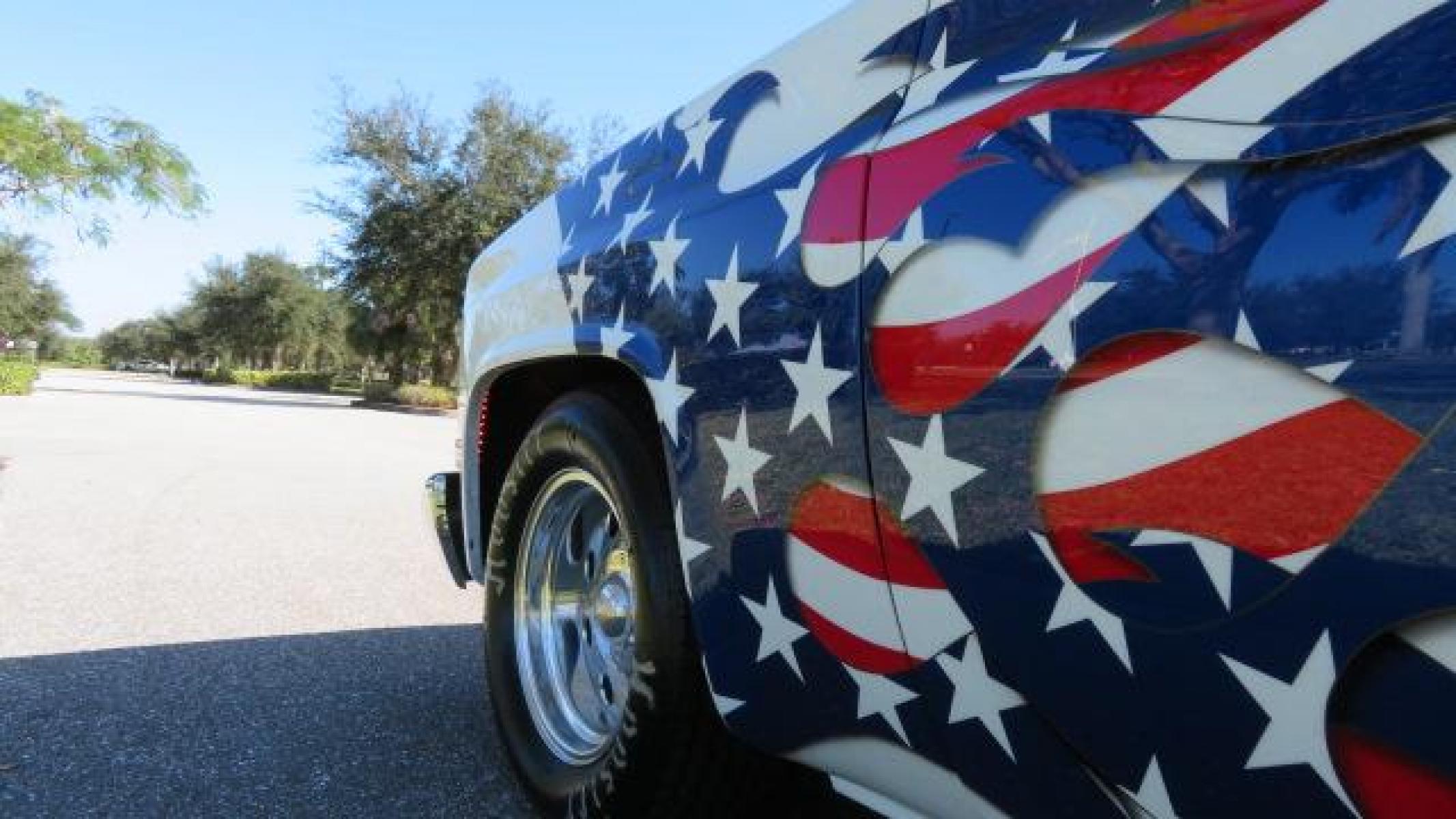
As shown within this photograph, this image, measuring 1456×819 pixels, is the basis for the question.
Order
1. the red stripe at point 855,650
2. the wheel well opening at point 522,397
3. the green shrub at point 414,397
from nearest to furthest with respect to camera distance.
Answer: the red stripe at point 855,650 → the wheel well opening at point 522,397 → the green shrub at point 414,397

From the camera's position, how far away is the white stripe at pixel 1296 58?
0.95 metres

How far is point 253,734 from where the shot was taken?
9.77 ft

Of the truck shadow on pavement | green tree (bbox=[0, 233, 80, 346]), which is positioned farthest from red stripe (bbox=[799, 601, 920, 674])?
green tree (bbox=[0, 233, 80, 346])

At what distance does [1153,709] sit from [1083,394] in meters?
0.33

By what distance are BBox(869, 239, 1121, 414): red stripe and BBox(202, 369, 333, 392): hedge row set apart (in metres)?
60.2

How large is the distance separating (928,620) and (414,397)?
3373 cm

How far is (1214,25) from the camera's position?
1111 mm

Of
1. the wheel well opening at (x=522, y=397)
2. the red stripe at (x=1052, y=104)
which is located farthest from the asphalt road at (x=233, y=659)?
the red stripe at (x=1052, y=104)

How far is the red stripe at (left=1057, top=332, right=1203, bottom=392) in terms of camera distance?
106 centimetres

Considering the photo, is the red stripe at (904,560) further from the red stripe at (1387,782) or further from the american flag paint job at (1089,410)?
the red stripe at (1387,782)

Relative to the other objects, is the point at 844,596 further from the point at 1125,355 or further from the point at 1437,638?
the point at 1437,638

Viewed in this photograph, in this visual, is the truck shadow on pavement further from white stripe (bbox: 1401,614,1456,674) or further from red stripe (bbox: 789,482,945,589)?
white stripe (bbox: 1401,614,1456,674)

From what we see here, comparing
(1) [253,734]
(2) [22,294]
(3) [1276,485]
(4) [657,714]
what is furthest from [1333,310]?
(2) [22,294]

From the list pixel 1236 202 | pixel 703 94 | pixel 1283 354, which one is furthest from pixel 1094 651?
pixel 703 94
